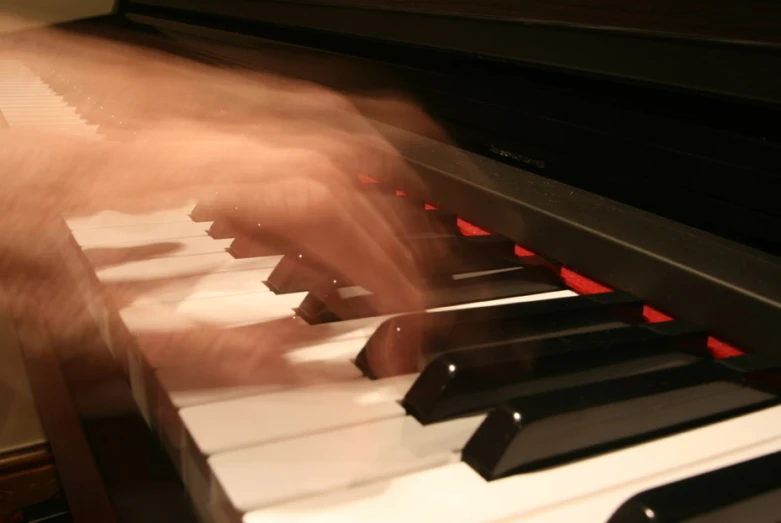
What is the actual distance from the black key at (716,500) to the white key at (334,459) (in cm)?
14

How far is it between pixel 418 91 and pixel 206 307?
1.60 ft

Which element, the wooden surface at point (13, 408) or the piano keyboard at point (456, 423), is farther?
the wooden surface at point (13, 408)

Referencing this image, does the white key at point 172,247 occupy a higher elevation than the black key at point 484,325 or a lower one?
lower

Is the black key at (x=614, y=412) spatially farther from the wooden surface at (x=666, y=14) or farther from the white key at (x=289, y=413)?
the wooden surface at (x=666, y=14)

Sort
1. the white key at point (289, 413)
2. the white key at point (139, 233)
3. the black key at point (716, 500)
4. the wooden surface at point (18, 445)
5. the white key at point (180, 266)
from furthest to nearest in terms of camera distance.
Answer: the wooden surface at point (18, 445), the white key at point (139, 233), the white key at point (180, 266), the white key at point (289, 413), the black key at point (716, 500)

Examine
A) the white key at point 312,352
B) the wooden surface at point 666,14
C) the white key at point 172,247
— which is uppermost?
the wooden surface at point 666,14

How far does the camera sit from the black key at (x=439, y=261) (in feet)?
2.63

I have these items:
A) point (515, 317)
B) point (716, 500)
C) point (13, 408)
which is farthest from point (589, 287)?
point (13, 408)

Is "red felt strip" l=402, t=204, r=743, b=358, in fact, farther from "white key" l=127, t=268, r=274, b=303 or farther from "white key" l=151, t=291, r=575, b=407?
"white key" l=127, t=268, r=274, b=303

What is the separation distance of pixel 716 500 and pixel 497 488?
128 mm

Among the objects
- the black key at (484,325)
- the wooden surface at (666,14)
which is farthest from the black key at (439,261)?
the wooden surface at (666,14)

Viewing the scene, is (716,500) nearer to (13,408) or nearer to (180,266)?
(180,266)

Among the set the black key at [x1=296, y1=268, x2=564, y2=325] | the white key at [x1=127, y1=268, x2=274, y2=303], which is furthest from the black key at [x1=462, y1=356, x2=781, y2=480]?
the white key at [x1=127, y1=268, x2=274, y2=303]

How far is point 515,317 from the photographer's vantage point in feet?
2.18
